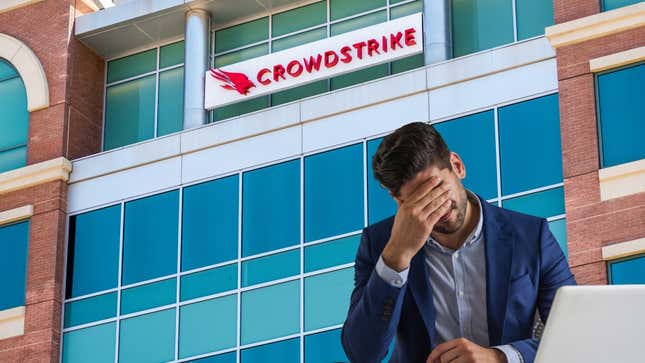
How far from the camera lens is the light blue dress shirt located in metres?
5.69

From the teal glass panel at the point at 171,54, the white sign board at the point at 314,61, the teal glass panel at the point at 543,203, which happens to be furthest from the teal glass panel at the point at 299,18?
the teal glass panel at the point at 543,203

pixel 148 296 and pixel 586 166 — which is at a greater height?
pixel 586 166

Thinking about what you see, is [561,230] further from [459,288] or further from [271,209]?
[459,288]

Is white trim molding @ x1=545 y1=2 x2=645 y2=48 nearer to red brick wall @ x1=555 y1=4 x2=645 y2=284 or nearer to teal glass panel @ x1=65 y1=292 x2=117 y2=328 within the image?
red brick wall @ x1=555 y1=4 x2=645 y2=284

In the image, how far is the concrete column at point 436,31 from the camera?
28516 millimetres

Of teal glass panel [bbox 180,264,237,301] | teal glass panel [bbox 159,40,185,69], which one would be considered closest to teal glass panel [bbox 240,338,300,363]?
teal glass panel [bbox 180,264,237,301]

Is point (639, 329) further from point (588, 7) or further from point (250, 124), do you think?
point (250, 124)

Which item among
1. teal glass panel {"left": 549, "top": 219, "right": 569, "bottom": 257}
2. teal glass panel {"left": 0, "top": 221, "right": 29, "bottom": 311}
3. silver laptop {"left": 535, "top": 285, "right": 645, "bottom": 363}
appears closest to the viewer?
silver laptop {"left": 535, "top": 285, "right": 645, "bottom": 363}

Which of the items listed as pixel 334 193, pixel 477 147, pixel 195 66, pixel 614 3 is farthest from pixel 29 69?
pixel 614 3

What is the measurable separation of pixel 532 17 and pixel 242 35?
6714mm

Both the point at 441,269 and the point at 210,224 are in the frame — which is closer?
the point at 441,269

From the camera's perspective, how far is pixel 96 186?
31.4 meters

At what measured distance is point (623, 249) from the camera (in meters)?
24.8

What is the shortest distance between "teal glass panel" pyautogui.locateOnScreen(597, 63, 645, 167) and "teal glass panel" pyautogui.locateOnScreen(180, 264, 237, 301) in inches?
291
